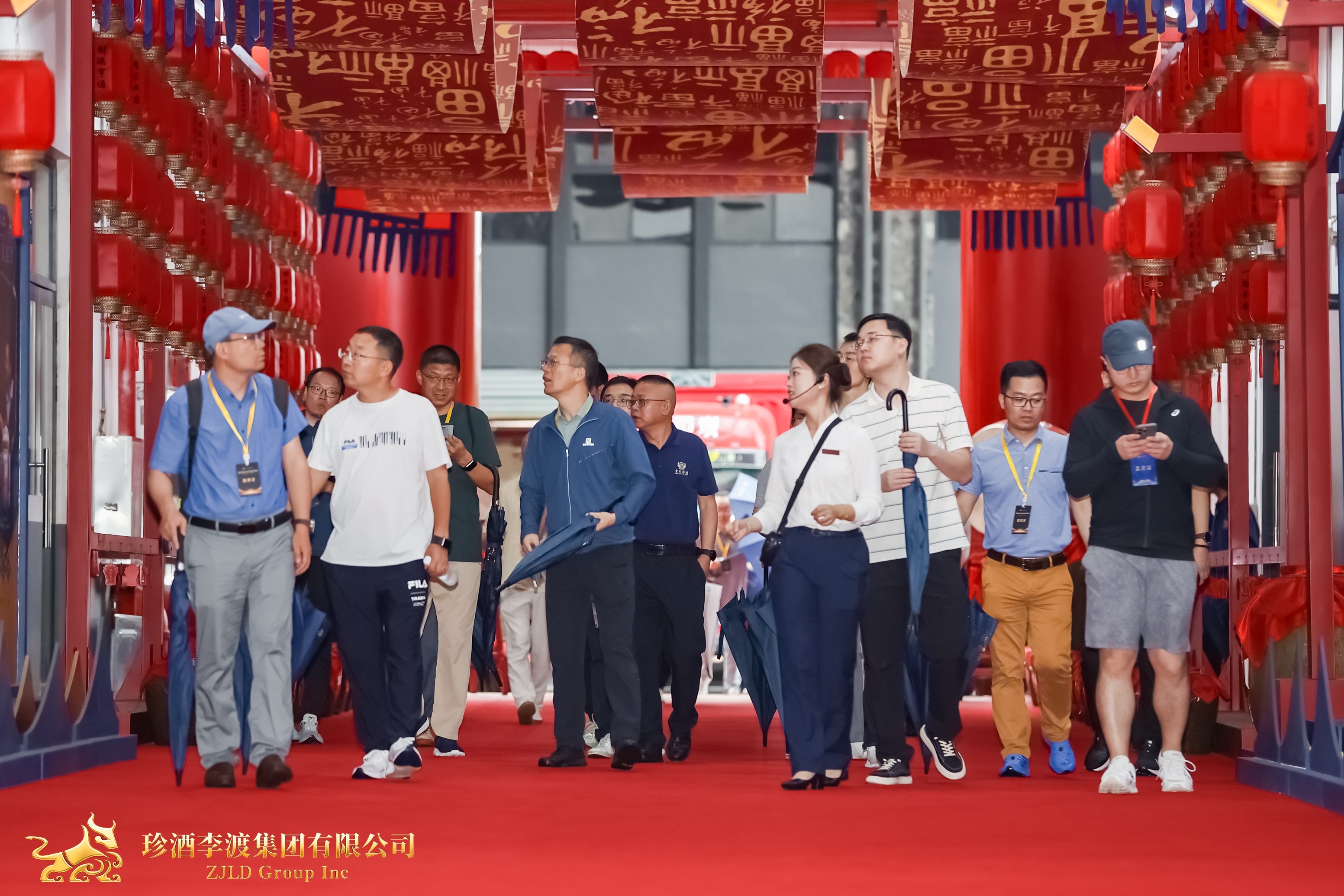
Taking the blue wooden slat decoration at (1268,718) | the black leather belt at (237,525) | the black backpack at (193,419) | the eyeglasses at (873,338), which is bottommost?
the blue wooden slat decoration at (1268,718)

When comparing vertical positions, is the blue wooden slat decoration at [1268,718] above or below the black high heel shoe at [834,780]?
above

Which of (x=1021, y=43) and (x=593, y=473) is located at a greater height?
(x=1021, y=43)

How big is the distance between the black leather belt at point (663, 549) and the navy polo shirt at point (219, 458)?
170 centimetres

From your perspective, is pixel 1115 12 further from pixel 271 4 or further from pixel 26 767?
pixel 26 767

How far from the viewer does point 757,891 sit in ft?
11.1

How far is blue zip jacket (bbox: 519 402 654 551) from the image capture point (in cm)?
605

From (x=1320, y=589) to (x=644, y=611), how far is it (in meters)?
2.39

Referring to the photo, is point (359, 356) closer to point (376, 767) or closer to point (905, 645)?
point (376, 767)

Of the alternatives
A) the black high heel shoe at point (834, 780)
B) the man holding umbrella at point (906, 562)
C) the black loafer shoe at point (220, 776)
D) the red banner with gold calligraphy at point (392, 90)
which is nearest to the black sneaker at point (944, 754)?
the man holding umbrella at point (906, 562)

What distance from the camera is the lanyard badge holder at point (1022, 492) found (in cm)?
584

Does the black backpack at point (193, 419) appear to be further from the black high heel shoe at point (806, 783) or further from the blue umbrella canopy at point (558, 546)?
the black high heel shoe at point (806, 783)

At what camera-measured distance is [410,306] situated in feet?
37.9

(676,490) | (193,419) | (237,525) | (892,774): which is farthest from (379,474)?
(892,774)

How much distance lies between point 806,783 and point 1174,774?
111 centimetres
